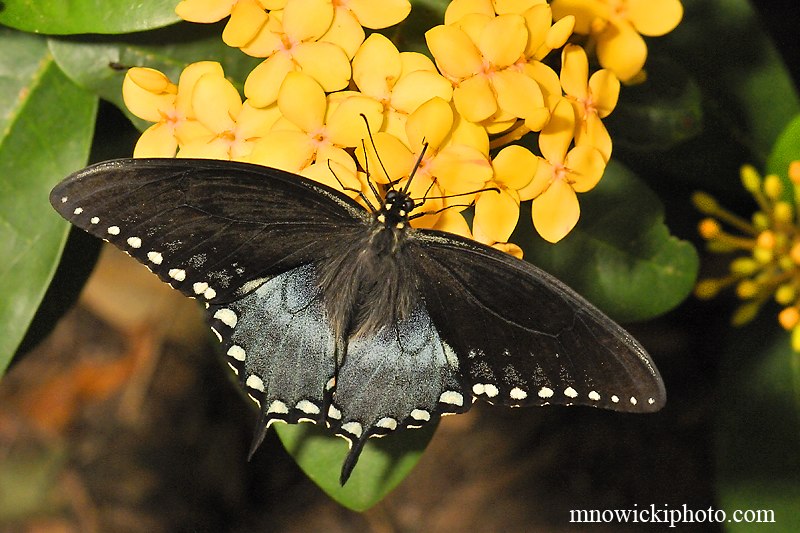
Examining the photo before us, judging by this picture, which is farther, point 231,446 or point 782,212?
point 231,446

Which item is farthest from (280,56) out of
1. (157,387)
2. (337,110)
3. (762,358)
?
(157,387)

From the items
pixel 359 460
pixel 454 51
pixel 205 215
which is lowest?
pixel 359 460

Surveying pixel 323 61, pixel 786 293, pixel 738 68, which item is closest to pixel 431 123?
pixel 323 61

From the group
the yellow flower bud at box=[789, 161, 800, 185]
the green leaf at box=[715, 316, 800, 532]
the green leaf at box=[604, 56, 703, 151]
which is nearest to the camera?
the yellow flower bud at box=[789, 161, 800, 185]

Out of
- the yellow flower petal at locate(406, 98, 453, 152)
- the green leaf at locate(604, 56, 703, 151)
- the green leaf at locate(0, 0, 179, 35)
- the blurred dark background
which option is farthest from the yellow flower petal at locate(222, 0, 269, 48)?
the blurred dark background

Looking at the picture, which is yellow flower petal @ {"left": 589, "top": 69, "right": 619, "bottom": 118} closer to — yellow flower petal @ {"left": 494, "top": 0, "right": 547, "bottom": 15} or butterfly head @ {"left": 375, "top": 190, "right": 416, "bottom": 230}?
yellow flower petal @ {"left": 494, "top": 0, "right": 547, "bottom": 15}

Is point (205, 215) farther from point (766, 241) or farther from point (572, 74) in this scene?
point (766, 241)
